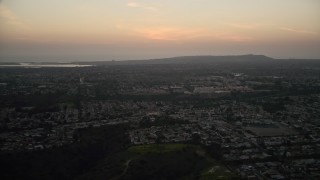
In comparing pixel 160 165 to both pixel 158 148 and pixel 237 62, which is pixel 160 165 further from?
pixel 237 62

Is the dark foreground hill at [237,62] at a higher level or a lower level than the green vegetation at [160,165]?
higher

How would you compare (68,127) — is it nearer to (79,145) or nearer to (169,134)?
(79,145)

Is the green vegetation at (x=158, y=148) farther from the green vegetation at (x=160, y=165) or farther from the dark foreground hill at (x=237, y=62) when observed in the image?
the dark foreground hill at (x=237, y=62)

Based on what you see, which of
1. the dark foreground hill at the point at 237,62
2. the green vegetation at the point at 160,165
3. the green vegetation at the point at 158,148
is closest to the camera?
the green vegetation at the point at 160,165

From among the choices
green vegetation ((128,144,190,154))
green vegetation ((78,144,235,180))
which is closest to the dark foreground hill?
green vegetation ((128,144,190,154))

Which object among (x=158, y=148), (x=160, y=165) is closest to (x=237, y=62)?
(x=158, y=148)

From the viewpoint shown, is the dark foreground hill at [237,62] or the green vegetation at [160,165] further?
the dark foreground hill at [237,62]

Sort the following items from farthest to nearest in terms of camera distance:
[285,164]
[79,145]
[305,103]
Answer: [305,103] → [79,145] → [285,164]

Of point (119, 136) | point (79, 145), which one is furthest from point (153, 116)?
point (79, 145)

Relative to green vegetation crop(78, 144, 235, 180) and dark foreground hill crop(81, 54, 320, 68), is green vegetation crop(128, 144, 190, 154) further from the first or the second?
dark foreground hill crop(81, 54, 320, 68)

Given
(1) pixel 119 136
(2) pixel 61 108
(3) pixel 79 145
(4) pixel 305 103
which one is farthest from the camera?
(4) pixel 305 103

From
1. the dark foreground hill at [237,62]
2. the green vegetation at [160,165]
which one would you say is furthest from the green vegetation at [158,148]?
the dark foreground hill at [237,62]
